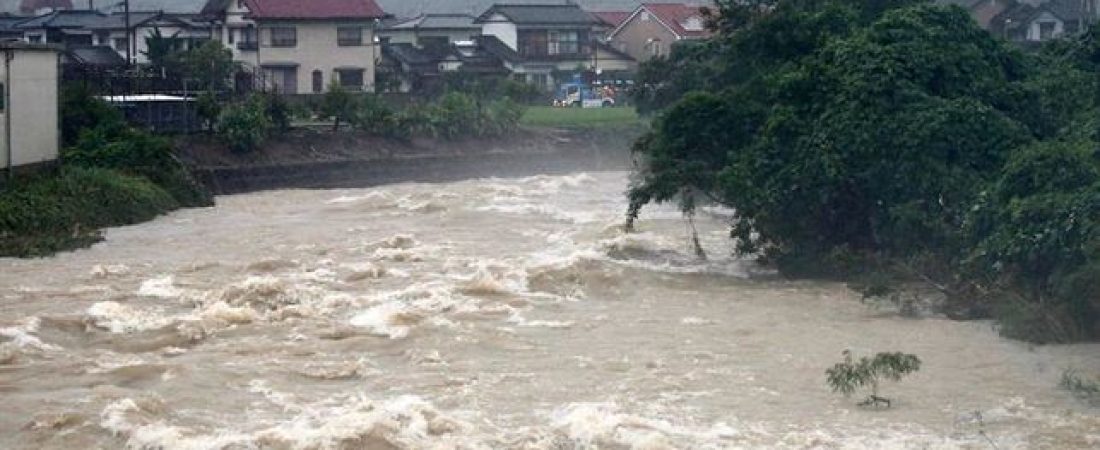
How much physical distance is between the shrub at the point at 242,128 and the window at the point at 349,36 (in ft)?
35.8

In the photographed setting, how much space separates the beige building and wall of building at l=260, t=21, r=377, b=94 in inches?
683

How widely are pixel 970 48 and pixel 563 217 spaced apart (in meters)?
9.23

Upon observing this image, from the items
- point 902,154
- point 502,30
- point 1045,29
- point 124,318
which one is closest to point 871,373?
point 902,154

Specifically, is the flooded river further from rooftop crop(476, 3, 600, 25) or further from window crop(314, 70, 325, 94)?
rooftop crop(476, 3, 600, 25)

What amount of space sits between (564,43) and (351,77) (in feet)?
36.6

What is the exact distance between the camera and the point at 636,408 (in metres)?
13.5

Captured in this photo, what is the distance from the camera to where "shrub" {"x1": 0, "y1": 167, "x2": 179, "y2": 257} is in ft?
75.9

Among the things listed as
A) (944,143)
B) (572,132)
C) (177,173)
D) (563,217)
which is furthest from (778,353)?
(572,132)

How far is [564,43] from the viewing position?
179 feet

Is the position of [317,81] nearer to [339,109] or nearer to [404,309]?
[339,109]

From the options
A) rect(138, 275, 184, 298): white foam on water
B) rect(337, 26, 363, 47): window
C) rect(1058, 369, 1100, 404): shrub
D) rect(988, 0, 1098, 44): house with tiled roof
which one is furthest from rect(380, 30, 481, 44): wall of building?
rect(1058, 369, 1100, 404): shrub

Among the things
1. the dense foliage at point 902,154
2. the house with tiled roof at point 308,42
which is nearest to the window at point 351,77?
the house with tiled roof at point 308,42

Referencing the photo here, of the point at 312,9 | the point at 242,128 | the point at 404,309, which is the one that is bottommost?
the point at 404,309

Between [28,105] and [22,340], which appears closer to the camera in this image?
[22,340]
